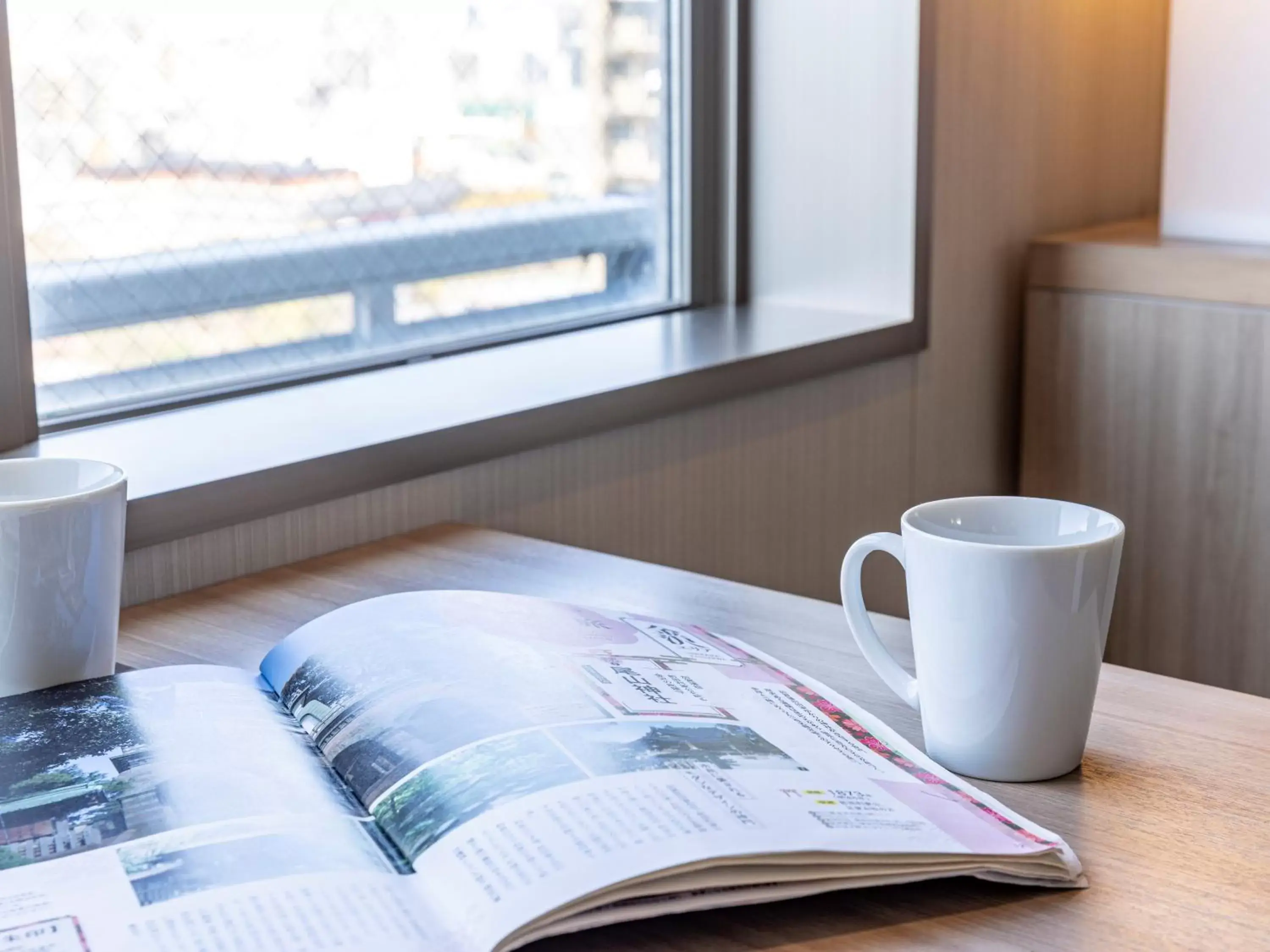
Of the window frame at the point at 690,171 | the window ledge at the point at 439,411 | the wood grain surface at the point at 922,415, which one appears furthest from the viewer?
the window frame at the point at 690,171

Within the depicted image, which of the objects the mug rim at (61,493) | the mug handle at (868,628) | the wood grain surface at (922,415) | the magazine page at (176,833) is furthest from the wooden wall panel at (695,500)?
the mug handle at (868,628)

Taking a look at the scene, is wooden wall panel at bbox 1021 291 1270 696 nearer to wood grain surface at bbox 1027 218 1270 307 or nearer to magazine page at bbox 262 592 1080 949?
wood grain surface at bbox 1027 218 1270 307

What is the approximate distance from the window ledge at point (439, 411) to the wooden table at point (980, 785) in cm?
6

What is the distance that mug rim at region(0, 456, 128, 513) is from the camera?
662mm

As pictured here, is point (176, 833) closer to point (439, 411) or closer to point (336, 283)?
point (439, 411)

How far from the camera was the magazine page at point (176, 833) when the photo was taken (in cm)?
48

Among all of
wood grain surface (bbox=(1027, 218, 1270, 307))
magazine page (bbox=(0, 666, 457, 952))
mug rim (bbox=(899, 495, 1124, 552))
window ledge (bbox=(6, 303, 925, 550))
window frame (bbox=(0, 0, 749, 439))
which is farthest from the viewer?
wood grain surface (bbox=(1027, 218, 1270, 307))

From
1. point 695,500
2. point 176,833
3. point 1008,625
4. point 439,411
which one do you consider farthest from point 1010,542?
point 695,500

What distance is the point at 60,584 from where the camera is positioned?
68 centimetres

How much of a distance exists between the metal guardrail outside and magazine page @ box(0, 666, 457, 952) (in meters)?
0.56

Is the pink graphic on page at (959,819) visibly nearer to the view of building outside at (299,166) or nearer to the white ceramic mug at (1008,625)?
the white ceramic mug at (1008,625)

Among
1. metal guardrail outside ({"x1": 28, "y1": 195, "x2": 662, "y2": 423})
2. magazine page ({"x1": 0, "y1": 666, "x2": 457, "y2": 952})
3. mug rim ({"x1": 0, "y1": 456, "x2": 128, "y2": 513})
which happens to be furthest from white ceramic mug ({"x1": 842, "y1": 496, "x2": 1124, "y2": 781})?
metal guardrail outside ({"x1": 28, "y1": 195, "x2": 662, "y2": 423})

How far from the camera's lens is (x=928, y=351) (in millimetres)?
1688

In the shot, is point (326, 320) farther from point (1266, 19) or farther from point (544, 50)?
point (1266, 19)
